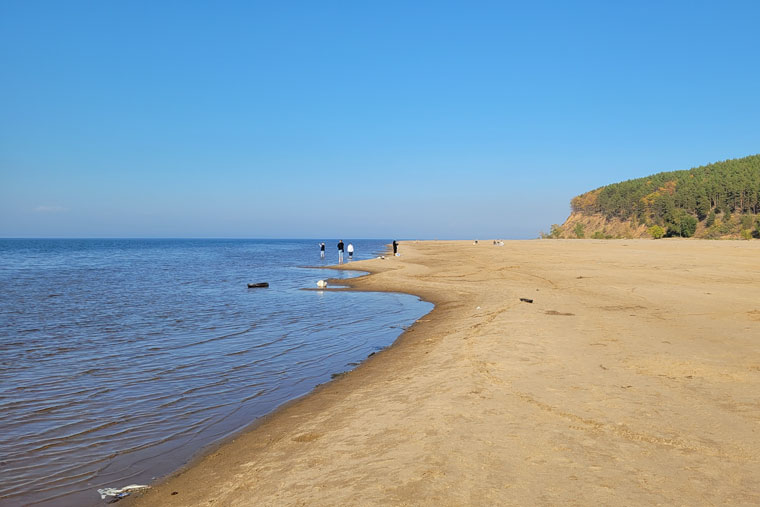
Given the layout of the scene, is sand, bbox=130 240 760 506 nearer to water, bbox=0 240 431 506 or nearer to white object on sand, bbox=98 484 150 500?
white object on sand, bbox=98 484 150 500

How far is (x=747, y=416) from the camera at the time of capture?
598 centimetres

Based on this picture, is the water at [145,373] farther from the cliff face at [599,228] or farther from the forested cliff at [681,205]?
the cliff face at [599,228]

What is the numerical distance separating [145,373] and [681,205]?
437ft

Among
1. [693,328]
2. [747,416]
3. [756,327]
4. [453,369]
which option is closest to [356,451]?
[453,369]

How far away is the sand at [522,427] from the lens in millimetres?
4375

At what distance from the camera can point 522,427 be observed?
5.81 m

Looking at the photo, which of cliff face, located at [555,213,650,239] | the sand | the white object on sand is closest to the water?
the white object on sand

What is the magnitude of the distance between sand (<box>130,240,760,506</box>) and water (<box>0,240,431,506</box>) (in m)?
0.92

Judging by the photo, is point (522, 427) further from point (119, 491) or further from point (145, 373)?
point (145, 373)

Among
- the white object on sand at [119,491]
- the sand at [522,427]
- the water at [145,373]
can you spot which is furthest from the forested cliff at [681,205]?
the white object on sand at [119,491]

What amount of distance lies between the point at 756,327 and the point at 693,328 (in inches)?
55.4

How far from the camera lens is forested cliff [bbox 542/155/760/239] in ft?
326

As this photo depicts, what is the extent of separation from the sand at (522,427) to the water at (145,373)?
3.03 feet

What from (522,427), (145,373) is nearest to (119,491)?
(522,427)
